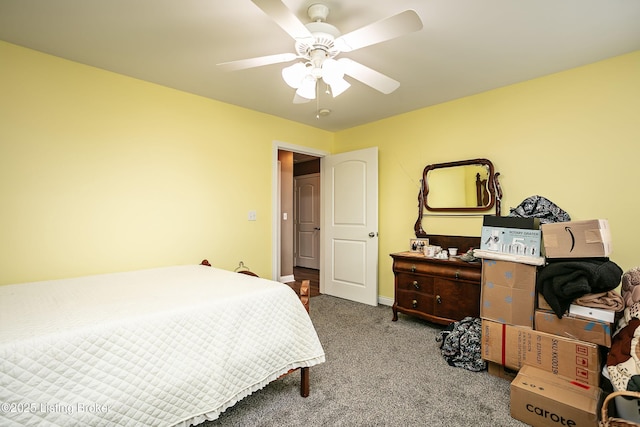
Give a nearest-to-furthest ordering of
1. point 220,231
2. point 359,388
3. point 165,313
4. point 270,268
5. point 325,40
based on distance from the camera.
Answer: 1. point 165,313
2. point 325,40
3. point 359,388
4. point 220,231
5. point 270,268

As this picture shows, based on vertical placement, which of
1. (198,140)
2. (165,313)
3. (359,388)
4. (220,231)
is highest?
(198,140)

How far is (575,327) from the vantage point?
1.84 meters

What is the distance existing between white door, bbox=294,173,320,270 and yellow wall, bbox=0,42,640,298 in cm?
281

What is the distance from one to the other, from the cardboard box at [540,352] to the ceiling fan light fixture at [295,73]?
2.16 meters

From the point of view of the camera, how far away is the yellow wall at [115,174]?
2145mm

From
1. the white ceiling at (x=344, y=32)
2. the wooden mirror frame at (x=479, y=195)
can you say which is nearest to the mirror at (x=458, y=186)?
the wooden mirror frame at (x=479, y=195)

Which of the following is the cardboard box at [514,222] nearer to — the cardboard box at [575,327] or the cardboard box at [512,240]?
the cardboard box at [512,240]

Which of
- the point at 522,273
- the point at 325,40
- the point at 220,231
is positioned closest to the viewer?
the point at 325,40

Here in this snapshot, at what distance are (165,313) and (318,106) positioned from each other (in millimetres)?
2657

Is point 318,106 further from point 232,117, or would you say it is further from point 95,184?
point 95,184

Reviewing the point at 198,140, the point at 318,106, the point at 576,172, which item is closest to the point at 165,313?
the point at 198,140

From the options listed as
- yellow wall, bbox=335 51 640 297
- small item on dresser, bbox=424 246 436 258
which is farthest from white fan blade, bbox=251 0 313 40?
small item on dresser, bbox=424 246 436 258

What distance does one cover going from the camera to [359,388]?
6.37ft

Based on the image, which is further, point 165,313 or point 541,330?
point 541,330
